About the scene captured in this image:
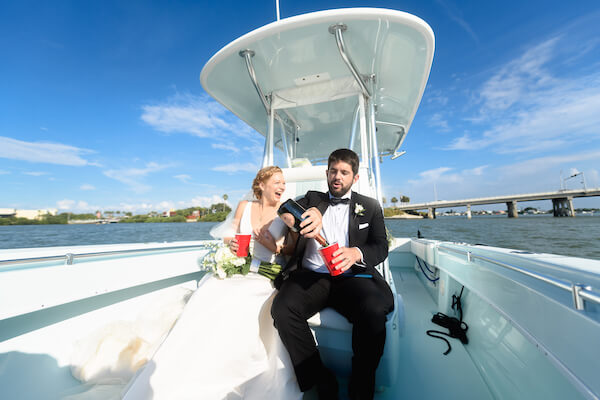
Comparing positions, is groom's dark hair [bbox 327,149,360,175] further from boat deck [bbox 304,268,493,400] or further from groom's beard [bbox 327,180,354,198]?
boat deck [bbox 304,268,493,400]

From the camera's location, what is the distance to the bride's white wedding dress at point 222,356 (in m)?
1.02

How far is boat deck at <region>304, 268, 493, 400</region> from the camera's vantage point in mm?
1329

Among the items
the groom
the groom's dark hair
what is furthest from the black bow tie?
the groom's dark hair

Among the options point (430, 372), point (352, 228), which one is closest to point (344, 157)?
point (352, 228)

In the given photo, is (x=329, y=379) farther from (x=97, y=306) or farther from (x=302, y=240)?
(x=97, y=306)

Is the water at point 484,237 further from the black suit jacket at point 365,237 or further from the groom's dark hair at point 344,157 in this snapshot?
the groom's dark hair at point 344,157

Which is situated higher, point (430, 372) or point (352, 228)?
point (352, 228)

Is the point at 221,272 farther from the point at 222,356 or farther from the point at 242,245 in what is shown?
the point at 222,356

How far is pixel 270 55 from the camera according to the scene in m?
2.28

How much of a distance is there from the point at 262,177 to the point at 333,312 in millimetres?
1151

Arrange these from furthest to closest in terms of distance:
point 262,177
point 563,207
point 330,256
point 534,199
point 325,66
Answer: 1. point 563,207
2. point 534,199
3. point 325,66
4. point 262,177
5. point 330,256

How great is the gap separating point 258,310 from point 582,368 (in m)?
1.22

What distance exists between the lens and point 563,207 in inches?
880

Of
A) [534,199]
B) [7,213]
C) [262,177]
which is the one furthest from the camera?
[534,199]
